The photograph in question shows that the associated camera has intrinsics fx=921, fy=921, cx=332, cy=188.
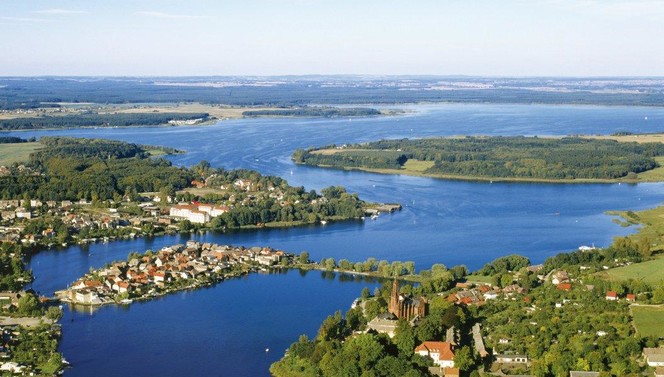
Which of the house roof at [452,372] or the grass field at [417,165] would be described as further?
the grass field at [417,165]

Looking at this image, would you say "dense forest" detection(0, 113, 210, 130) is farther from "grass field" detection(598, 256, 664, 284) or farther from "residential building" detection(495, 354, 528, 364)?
"residential building" detection(495, 354, 528, 364)

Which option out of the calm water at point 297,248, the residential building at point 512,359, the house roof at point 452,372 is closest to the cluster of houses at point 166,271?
the calm water at point 297,248

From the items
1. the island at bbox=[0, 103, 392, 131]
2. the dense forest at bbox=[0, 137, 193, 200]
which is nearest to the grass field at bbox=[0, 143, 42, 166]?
the dense forest at bbox=[0, 137, 193, 200]

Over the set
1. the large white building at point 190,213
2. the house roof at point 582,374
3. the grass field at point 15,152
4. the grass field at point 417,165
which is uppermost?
the house roof at point 582,374

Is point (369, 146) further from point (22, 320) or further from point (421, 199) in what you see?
point (22, 320)

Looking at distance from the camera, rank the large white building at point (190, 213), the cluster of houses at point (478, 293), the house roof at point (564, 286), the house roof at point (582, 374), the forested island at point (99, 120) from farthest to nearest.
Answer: the forested island at point (99, 120)
the large white building at point (190, 213)
the house roof at point (564, 286)
the cluster of houses at point (478, 293)
the house roof at point (582, 374)

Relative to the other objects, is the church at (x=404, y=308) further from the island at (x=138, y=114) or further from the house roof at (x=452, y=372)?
the island at (x=138, y=114)

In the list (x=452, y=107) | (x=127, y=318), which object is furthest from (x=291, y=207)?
(x=452, y=107)
